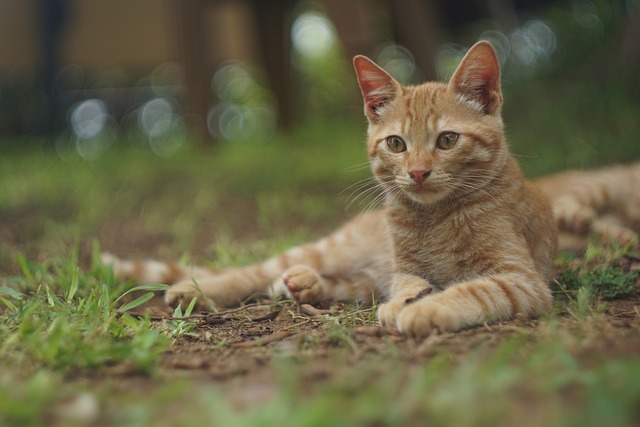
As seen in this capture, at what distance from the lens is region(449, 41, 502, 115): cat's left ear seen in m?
2.35

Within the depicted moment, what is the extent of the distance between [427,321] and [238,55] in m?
Answer: 8.98

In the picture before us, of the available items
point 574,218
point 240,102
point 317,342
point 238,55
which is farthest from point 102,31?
point 317,342

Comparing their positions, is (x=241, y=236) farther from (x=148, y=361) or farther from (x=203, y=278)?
(x=148, y=361)

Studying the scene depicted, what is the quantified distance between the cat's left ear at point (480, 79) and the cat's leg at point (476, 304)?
68cm

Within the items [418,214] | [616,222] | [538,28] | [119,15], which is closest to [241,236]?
[418,214]

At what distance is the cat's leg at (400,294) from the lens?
2.03 meters

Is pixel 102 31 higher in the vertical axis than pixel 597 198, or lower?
higher

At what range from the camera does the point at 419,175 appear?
7.32 ft

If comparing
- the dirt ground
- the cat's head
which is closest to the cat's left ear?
the cat's head

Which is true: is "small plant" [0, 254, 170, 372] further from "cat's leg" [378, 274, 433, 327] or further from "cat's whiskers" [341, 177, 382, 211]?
"cat's whiskers" [341, 177, 382, 211]

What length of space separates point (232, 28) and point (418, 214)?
834 centimetres

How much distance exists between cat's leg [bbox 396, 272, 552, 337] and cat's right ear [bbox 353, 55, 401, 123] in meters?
0.85

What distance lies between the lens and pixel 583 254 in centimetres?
321

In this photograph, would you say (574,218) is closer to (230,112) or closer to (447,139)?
(447,139)
